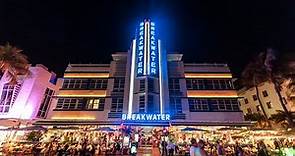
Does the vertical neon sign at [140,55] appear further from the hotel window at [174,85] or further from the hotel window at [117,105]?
the hotel window at [174,85]

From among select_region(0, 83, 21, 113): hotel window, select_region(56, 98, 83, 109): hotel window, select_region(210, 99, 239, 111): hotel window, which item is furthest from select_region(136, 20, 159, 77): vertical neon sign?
select_region(0, 83, 21, 113): hotel window

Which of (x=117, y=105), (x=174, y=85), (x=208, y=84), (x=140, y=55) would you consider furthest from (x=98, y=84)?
(x=208, y=84)

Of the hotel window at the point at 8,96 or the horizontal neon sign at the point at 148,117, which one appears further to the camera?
the hotel window at the point at 8,96

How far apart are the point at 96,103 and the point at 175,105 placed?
416 inches

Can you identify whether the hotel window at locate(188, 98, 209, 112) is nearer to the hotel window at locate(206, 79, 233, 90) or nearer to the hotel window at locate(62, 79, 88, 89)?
the hotel window at locate(206, 79, 233, 90)

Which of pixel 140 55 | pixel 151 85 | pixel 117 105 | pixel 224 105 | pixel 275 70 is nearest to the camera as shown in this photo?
pixel 275 70

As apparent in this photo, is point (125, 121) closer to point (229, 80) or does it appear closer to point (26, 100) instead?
point (26, 100)

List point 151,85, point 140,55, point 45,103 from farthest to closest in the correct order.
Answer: point 45,103
point 140,55
point 151,85

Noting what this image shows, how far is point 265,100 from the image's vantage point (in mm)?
39875

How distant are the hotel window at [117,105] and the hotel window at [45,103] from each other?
9892 mm

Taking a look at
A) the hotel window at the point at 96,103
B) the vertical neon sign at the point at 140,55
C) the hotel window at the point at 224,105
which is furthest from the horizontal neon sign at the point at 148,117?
the hotel window at the point at 224,105

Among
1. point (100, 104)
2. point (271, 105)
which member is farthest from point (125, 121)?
point (271, 105)

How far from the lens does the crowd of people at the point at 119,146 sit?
1970 cm

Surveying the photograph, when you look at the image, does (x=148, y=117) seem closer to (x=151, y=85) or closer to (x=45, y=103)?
(x=151, y=85)
